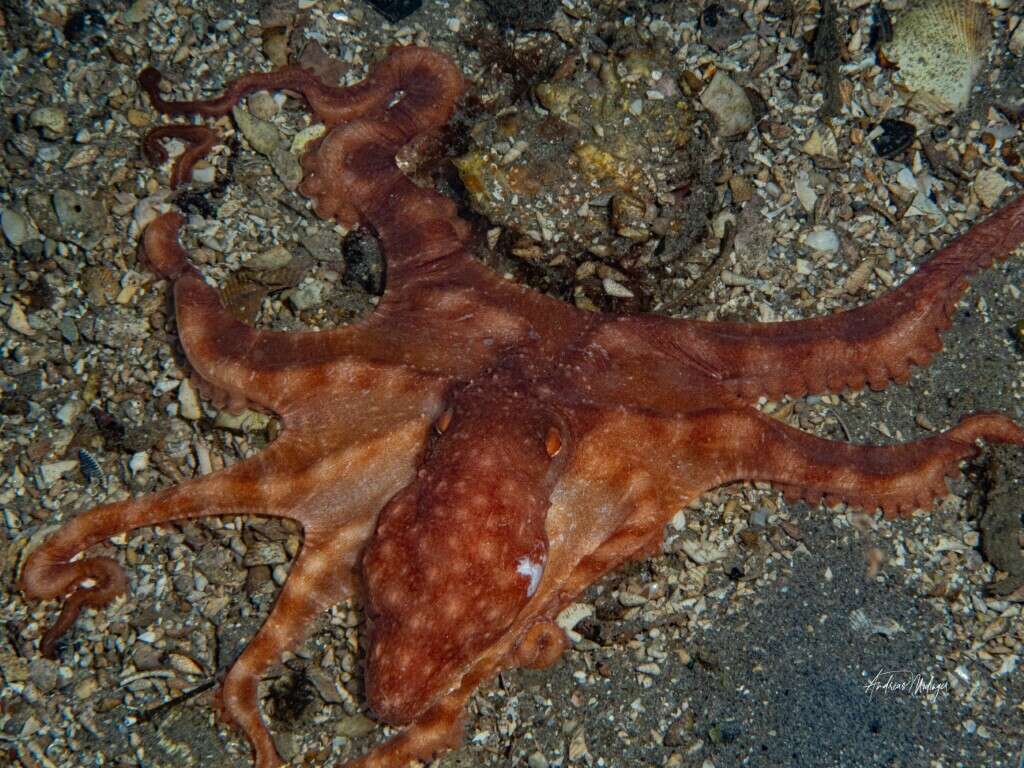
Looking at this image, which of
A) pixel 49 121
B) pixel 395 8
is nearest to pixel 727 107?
pixel 395 8

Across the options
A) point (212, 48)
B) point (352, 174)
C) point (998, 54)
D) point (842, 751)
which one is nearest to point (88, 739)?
point (352, 174)

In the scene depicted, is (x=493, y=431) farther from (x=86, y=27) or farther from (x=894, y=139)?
(x=86, y=27)

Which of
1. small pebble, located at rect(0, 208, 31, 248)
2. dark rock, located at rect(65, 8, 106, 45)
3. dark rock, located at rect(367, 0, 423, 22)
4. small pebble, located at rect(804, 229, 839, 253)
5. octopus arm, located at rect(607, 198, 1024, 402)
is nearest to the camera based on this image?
octopus arm, located at rect(607, 198, 1024, 402)

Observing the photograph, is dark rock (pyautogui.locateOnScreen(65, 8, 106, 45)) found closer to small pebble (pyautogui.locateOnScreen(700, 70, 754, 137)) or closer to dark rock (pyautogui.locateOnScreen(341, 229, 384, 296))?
dark rock (pyautogui.locateOnScreen(341, 229, 384, 296))

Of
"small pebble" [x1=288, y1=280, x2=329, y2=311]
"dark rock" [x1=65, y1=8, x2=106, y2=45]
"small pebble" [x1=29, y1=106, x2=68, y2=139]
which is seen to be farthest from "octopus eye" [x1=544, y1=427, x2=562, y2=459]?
"dark rock" [x1=65, y1=8, x2=106, y2=45]

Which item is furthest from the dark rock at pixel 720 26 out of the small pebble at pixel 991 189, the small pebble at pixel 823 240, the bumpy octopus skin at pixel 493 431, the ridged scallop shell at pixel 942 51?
the bumpy octopus skin at pixel 493 431

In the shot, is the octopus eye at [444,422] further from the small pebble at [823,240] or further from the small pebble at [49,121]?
the small pebble at [49,121]
